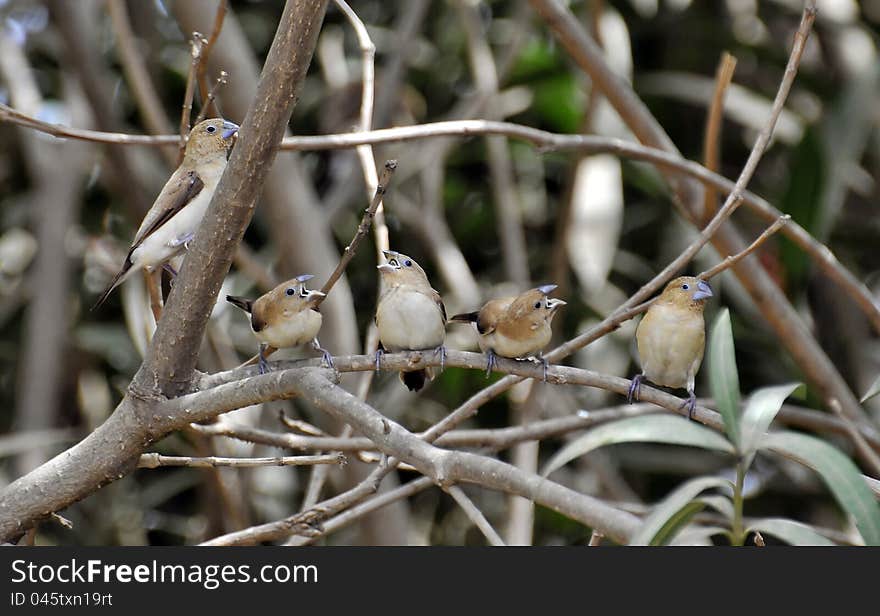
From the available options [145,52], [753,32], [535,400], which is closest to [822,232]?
[535,400]

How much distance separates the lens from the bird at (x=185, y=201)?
200cm

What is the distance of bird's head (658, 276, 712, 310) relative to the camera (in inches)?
80.9

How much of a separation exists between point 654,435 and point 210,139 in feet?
3.80

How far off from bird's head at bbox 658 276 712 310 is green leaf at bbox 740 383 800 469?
0.81 meters

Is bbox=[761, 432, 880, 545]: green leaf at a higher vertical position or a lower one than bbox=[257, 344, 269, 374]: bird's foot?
lower

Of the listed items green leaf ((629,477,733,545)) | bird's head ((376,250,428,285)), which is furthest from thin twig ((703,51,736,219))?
green leaf ((629,477,733,545))

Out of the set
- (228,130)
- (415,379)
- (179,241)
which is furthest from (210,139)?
(415,379)

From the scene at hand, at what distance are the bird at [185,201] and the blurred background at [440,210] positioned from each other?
698 mm

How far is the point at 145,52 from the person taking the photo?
412 cm

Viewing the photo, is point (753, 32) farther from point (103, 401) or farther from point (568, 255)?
point (103, 401)

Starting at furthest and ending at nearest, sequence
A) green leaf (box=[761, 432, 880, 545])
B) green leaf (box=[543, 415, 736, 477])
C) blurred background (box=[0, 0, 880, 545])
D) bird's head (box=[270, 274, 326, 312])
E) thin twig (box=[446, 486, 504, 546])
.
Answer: blurred background (box=[0, 0, 880, 545]) < bird's head (box=[270, 274, 326, 312]) < thin twig (box=[446, 486, 504, 546]) < green leaf (box=[543, 415, 736, 477]) < green leaf (box=[761, 432, 880, 545])

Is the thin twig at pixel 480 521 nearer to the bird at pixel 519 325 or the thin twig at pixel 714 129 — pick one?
the bird at pixel 519 325

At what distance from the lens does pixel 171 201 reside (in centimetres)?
202

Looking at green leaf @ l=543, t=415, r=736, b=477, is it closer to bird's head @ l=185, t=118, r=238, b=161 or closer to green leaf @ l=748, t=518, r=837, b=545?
green leaf @ l=748, t=518, r=837, b=545
